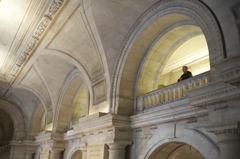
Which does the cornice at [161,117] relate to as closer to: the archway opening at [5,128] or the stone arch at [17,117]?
the stone arch at [17,117]

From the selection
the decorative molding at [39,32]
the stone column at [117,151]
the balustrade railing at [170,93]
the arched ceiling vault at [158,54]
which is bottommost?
the stone column at [117,151]

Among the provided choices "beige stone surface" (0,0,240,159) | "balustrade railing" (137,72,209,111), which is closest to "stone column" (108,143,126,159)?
"beige stone surface" (0,0,240,159)

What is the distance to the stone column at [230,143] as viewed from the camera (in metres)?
3.40

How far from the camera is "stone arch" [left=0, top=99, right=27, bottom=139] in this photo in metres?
14.4

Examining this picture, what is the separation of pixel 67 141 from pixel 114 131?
4476mm

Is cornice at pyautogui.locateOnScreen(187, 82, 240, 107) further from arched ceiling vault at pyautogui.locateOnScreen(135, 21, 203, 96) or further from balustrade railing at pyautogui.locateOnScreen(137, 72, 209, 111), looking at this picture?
arched ceiling vault at pyautogui.locateOnScreen(135, 21, 203, 96)

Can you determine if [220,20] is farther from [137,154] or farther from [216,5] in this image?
[137,154]

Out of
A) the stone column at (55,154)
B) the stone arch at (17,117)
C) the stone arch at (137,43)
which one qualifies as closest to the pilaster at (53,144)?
the stone column at (55,154)

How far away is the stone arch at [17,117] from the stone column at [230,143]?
13.4m

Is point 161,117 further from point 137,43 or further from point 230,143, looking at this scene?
point 137,43

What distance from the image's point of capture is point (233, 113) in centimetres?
355

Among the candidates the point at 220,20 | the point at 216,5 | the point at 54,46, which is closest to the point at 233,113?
the point at 220,20

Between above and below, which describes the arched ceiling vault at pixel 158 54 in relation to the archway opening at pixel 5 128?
above

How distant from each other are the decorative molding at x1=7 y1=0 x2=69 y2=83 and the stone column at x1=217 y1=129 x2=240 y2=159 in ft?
16.1
